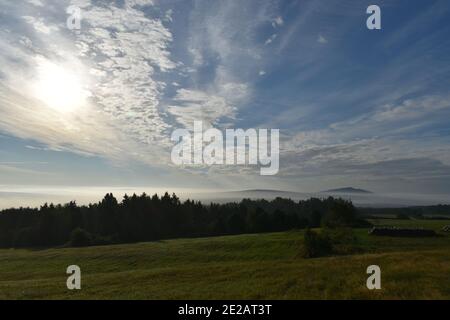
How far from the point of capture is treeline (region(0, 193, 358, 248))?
407ft

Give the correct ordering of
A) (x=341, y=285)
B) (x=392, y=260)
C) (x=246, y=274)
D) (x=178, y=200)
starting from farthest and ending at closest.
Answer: (x=178, y=200) < (x=392, y=260) < (x=246, y=274) < (x=341, y=285)

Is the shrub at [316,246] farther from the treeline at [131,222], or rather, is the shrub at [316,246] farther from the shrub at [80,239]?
the shrub at [80,239]

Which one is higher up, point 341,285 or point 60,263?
point 341,285

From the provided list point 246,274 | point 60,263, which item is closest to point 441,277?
point 246,274

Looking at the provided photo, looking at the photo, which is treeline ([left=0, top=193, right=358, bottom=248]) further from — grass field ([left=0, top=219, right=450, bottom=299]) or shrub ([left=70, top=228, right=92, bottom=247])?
grass field ([left=0, top=219, right=450, bottom=299])

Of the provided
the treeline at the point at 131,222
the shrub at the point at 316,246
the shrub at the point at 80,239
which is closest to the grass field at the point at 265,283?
the shrub at the point at 316,246

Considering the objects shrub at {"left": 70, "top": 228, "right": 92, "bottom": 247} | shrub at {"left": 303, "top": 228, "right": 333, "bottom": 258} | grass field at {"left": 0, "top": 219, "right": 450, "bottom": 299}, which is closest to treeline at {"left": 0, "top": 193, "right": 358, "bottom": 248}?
shrub at {"left": 70, "top": 228, "right": 92, "bottom": 247}

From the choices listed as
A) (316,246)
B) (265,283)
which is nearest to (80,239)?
(316,246)

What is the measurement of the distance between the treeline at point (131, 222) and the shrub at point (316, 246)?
54.4 meters

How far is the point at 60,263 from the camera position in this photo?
68875mm

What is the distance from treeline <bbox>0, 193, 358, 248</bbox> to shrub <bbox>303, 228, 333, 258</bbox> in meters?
54.4
